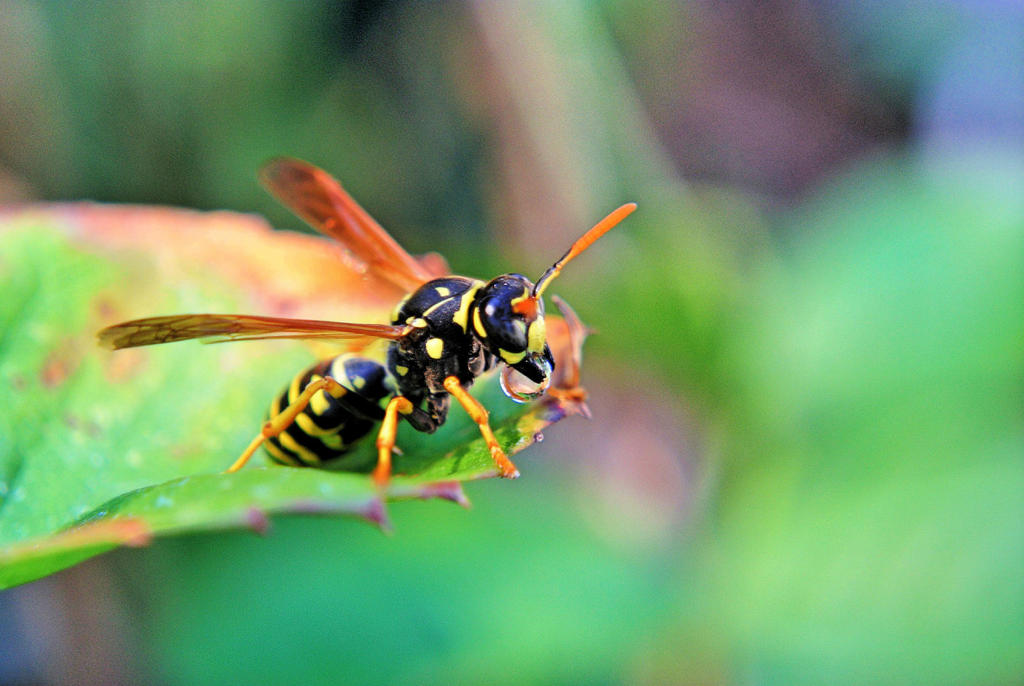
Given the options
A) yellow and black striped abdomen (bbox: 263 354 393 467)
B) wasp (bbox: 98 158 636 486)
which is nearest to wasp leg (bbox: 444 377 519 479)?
wasp (bbox: 98 158 636 486)

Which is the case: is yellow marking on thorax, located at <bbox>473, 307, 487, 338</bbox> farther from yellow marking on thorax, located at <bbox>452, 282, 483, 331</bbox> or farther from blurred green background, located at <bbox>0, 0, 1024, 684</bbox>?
blurred green background, located at <bbox>0, 0, 1024, 684</bbox>

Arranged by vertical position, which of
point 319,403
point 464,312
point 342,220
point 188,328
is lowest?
point 188,328

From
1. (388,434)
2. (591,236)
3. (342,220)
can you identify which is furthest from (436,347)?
(342,220)

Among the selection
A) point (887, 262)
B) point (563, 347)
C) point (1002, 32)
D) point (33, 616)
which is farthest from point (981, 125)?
point (33, 616)

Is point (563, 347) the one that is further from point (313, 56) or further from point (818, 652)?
point (313, 56)

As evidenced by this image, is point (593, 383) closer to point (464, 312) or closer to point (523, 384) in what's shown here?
point (464, 312)

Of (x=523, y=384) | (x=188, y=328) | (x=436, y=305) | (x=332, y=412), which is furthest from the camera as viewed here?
(x=436, y=305)

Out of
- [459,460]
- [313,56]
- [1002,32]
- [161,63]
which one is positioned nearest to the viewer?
[459,460]
